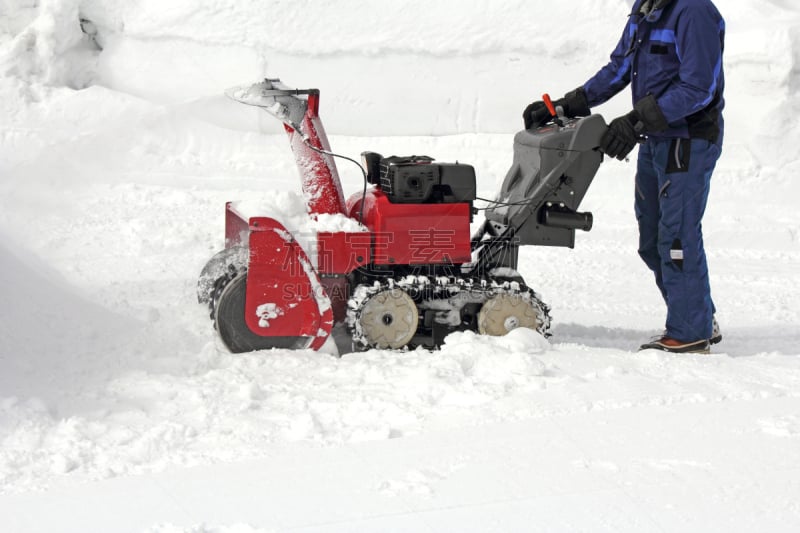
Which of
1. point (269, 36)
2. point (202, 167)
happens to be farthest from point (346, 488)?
point (269, 36)

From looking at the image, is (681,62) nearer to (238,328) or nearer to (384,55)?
(238,328)

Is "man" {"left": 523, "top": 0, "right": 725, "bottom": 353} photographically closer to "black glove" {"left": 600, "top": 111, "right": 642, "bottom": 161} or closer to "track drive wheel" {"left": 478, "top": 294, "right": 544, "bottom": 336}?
"black glove" {"left": 600, "top": 111, "right": 642, "bottom": 161}

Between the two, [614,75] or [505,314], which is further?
[614,75]

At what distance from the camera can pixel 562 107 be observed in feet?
15.2

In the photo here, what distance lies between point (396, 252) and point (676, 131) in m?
1.39

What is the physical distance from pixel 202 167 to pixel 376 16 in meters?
2.37

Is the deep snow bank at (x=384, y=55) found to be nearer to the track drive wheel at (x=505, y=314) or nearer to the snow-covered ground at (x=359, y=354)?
the snow-covered ground at (x=359, y=354)

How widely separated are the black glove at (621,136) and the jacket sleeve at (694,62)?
150 mm

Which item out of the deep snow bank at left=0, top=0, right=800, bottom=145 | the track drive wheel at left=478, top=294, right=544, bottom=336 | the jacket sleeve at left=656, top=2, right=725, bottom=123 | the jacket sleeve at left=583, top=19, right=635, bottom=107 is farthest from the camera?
the deep snow bank at left=0, top=0, right=800, bottom=145

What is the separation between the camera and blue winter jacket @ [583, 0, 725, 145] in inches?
159

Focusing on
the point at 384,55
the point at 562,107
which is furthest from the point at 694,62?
the point at 384,55

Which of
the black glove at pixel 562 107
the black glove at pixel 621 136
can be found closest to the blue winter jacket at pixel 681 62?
the black glove at pixel 621 136

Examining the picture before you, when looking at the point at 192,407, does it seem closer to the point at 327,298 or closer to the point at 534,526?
the point at 327,298

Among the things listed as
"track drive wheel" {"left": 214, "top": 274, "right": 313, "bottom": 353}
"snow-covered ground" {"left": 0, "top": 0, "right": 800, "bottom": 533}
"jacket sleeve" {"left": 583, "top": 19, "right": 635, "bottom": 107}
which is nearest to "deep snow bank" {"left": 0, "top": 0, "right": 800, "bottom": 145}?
"snow-covered ground" {"left": 0, "top": 0, "right": 800, "bottom": 533}
